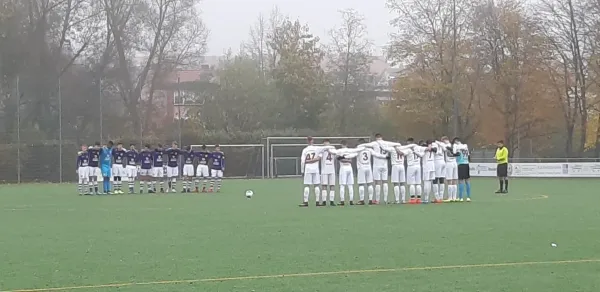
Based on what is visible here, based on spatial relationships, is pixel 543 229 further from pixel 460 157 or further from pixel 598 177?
pixel 598 177

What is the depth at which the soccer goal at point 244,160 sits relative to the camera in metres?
54.1

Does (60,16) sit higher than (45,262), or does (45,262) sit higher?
(60,16)

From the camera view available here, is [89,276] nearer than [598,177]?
Yes

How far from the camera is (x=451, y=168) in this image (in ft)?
83.2

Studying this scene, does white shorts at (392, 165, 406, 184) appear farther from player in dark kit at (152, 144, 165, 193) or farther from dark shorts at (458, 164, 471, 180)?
player in dark kit at (152, 144, 165, 193)

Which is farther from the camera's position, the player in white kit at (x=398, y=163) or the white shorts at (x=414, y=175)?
the white shorts at (x=414, y=175)

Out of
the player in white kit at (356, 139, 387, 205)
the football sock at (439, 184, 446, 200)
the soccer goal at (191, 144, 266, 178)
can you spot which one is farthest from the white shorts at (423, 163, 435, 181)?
the soccer goal at (191, 144, 266, 178)

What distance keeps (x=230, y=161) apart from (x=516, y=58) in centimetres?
2094

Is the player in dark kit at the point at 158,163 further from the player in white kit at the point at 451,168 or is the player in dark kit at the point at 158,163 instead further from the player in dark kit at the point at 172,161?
the player in white kit at the point at 451,168

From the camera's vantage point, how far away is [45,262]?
1198 centimetres

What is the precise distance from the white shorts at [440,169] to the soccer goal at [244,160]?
28956 millimetres

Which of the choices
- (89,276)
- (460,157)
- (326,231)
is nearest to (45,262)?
(89,276)

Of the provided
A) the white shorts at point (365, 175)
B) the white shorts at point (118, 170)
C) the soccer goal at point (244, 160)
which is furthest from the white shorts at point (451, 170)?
the soccer goal at point (244, 160)

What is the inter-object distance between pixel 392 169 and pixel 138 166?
14736 millimetres
